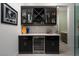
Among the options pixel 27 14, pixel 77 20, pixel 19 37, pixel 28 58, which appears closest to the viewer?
pixel 28 58

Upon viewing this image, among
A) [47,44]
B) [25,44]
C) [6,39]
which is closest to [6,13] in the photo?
[6,39]

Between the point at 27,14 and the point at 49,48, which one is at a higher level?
the point at 27,14

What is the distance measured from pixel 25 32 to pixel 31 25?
0.38 metres

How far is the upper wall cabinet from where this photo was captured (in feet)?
16.0

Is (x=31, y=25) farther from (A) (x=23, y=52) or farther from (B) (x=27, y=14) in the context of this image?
(A) (x=23, y=52)

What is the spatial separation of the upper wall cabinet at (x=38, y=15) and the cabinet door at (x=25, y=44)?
68cm

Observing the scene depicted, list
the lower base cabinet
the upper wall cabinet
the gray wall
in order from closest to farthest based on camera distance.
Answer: the gray wall
the lower base cabinet
the upper wall cabinet

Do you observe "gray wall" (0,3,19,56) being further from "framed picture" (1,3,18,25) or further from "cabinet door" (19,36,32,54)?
"cabinet door" (19,36,32,54)

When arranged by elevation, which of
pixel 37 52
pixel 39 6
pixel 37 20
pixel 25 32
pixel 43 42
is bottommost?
pixel 37 52

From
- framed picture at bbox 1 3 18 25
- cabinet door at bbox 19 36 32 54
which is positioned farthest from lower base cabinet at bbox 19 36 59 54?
framed picture at bbox 1 3 18 25

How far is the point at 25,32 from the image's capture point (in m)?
4.93

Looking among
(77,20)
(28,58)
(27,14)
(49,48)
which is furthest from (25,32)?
(28,58)

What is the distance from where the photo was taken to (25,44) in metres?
4.54

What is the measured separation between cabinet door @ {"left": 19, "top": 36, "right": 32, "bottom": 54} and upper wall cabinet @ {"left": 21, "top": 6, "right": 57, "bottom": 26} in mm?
684
